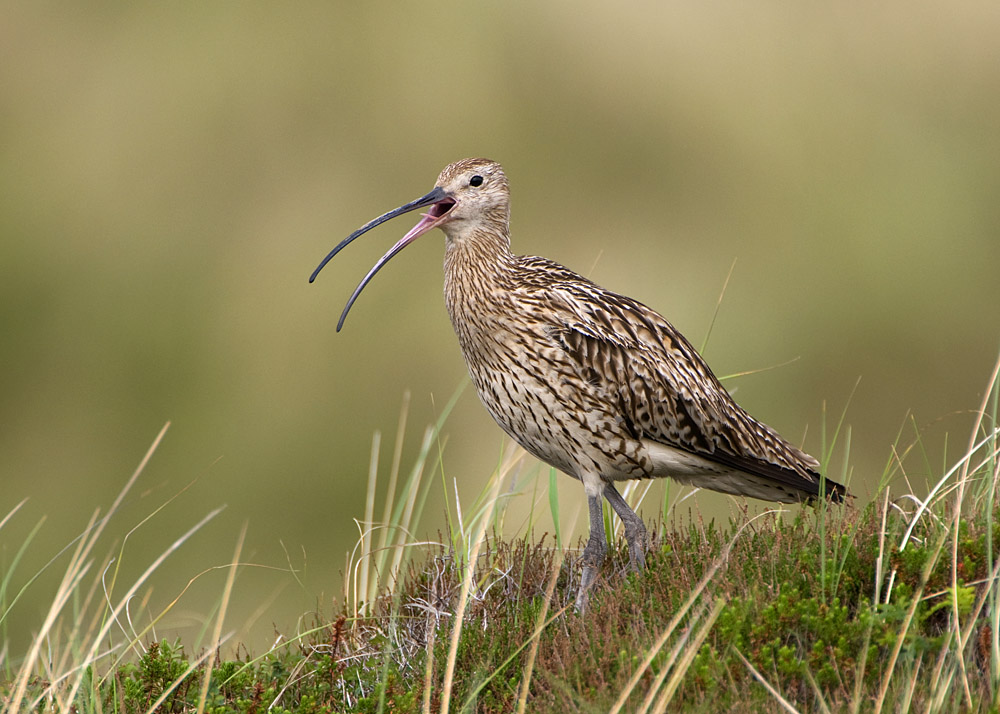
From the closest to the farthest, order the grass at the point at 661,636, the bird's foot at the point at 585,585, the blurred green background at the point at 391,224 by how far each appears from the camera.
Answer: the grass at the point at 661,636, the bird's foot at the point at 585,585, the blurred green background at the point at 391,224

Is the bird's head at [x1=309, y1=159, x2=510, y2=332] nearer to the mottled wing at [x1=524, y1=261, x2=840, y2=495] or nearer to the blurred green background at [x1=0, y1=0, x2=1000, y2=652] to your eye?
the mottled wing at [x1=524, y1=261, x2=840, y2=495]

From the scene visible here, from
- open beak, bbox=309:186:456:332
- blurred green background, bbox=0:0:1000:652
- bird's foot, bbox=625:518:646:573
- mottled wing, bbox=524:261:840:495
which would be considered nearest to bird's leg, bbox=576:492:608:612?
bird's foot, bbox=625:518:646:573

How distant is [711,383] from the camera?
6.73 meters

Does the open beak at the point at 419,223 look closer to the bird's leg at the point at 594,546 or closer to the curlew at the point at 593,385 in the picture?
the curlew at the point at 593,385

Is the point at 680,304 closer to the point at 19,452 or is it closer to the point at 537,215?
the point at 537,215

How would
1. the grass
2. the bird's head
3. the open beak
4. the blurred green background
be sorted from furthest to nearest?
the blurred green background < the bird's head < the open beak < the grass

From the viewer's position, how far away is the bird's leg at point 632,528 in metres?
5.91

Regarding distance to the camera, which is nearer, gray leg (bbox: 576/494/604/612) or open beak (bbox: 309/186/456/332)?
gray leg (bbox: 576/494/604/612)

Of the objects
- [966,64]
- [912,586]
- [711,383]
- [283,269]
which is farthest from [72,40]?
[912,586]

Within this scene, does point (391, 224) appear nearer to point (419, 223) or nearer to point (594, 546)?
point (419, 223)

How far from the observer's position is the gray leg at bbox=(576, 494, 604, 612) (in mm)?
5859

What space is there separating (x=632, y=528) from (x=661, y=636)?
1443mm

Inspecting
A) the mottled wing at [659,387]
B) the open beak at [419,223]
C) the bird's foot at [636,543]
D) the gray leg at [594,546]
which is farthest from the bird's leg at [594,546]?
the open beak at [419,223]

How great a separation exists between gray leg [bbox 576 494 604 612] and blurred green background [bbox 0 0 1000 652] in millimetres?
9576
